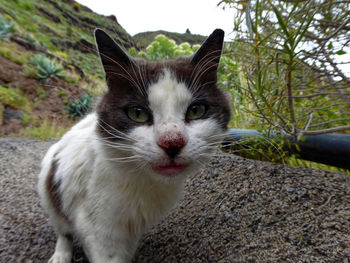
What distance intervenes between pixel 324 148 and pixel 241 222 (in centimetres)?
83


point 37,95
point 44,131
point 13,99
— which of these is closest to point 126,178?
point 44,131

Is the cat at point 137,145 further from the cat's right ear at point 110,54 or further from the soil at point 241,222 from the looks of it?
the soil at point 241,222

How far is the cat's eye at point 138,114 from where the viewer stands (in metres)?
1.17

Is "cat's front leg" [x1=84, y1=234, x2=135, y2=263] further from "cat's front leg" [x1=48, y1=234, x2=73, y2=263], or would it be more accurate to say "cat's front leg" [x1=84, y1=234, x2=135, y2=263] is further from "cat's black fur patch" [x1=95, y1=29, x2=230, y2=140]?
"cat's black fur patch" [x1=95, y1=29, x2=230, y2=140]

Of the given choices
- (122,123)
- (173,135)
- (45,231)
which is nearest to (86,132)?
(122,123)

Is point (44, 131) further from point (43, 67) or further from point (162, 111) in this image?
point (162, 111)

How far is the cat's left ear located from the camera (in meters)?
1.29

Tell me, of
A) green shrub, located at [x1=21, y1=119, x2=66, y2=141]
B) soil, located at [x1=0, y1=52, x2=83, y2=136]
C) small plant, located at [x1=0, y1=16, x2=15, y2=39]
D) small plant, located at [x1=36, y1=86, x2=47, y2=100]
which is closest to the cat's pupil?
green shrub, located at [x1=21, y1=119, x2=66, y2=141]

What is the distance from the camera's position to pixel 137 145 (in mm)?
1072

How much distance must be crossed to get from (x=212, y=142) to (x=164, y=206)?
0.50 m

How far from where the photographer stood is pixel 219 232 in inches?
57.9

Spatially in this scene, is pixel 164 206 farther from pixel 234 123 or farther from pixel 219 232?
pixel 234 123

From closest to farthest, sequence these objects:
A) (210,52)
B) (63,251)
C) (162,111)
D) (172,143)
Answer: (172,143), (162,111), (210,52), (63,251)

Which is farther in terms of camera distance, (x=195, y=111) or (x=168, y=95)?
(x=195, y=111)
